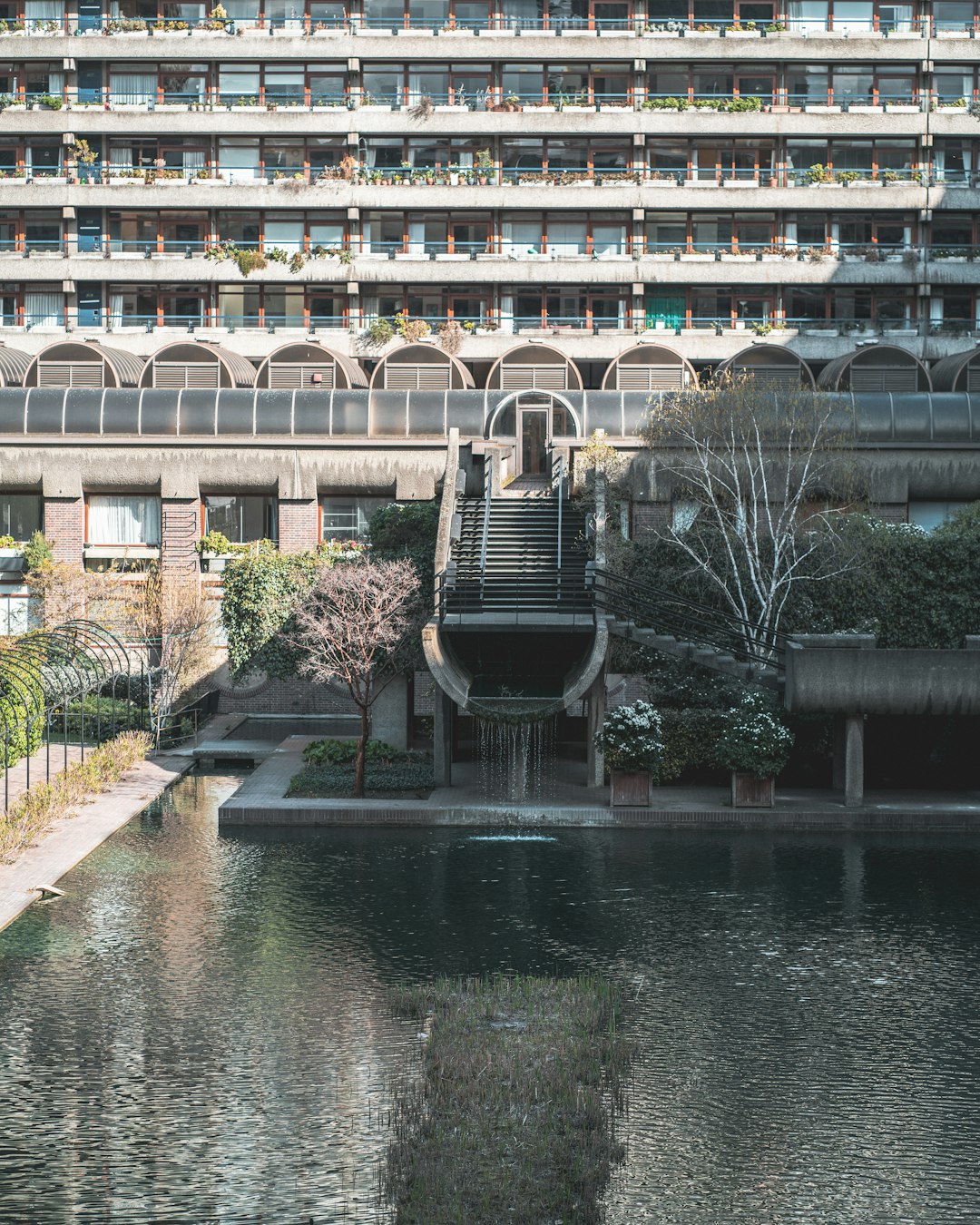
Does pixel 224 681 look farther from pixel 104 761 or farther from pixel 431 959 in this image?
pixel 431 959

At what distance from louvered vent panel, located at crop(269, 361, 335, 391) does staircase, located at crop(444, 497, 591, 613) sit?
51.1ft

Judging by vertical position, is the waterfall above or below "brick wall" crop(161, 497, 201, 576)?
below

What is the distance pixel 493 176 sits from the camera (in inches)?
2692

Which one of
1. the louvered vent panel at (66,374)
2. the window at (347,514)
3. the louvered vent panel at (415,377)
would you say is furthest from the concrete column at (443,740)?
the louvered vent panel at (66,374)

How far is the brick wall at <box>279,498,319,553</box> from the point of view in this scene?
49.9 meters

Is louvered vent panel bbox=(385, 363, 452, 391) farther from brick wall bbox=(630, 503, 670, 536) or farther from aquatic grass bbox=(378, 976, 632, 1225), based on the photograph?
aquatic grass bbox=(378, 976, 632, 1225)

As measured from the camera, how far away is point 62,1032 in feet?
66.0

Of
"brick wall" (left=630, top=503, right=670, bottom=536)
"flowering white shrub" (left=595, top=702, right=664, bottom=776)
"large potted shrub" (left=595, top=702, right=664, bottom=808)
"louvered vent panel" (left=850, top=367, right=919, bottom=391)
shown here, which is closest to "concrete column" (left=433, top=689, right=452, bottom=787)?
"large potted shrub" (left=595, top=702, right=664, bottom=808)

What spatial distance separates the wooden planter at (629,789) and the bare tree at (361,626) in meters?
5.41

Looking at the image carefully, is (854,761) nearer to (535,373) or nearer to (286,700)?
(286,700)

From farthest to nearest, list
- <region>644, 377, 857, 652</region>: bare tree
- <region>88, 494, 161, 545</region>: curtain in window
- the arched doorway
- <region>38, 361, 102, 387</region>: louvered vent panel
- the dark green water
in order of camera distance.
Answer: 1. <region>38, 361, 102, 387</region>: louvered vent panel
2. <region>88, 494, 161, 545</region>: curtain in window
3. the arched doorway
4. <region>644, 377, 857, 652</region>: bare tree
5. the dark green water

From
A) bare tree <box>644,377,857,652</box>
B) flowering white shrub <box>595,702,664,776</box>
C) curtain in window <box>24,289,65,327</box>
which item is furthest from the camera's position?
curtain in window <box>24,289,65,327</box>

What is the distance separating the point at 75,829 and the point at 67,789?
237 centimetres

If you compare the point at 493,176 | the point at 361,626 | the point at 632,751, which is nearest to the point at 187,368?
the point at 493,176
